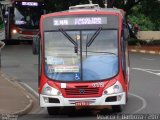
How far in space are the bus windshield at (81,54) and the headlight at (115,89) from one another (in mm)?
321

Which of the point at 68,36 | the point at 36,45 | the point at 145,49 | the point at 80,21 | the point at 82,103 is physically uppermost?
the point at 80,21

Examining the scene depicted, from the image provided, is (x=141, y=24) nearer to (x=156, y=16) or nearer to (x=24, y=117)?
(x=156, y=16)

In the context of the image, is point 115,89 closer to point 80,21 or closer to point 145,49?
point 80,21

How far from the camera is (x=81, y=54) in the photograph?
15.9 meters

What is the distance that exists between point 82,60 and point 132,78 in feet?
32.7

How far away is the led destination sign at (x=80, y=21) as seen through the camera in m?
16.1

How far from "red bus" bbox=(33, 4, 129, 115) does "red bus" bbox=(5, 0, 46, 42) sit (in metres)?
28.3

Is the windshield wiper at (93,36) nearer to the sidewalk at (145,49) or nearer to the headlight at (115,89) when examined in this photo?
the headlight at (115,89)

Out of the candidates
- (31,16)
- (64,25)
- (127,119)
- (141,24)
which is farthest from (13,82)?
(141,24)

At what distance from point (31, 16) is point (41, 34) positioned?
95.3 feet

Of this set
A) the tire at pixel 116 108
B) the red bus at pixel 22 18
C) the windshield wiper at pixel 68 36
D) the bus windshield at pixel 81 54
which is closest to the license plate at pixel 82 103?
the bus windshield at pixel 81 54

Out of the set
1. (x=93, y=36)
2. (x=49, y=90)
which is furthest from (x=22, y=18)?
(x=49, y=90)

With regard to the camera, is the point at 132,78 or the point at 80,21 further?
the point at 132,78

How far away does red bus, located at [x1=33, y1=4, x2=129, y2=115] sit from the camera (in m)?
15.4
